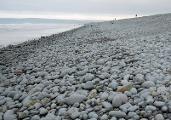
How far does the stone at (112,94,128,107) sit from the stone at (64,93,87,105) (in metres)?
0.65

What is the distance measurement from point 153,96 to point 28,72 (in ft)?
13.5

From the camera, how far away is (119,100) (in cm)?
538

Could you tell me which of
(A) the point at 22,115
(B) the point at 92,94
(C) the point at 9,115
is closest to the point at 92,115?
(B) the point at 92,94

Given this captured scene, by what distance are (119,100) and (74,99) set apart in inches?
34.4

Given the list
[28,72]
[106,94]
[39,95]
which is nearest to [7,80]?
[28,72]

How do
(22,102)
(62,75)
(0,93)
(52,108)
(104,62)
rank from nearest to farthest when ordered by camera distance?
1. (52,108)
2. (22,102)
3. (0,93)
4. (62,75)
5. (104,62)

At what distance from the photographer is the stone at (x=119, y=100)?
5340 mm

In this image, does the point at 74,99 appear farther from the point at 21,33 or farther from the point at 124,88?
the point at 21,33

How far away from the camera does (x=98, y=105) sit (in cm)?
547

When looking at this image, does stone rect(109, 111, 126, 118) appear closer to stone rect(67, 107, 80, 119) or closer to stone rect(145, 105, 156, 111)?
stone rect(145, 105, 156, 111)

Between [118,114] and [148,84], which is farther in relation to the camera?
[148,84]

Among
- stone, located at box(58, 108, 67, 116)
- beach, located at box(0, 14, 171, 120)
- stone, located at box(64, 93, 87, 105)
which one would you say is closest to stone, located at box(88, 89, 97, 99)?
beach, located at box(0, 14, 171, 120)

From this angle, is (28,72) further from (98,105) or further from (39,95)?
(98,105)

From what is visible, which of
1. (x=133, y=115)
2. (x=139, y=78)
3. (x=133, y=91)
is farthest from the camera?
(x=139, y=78)
